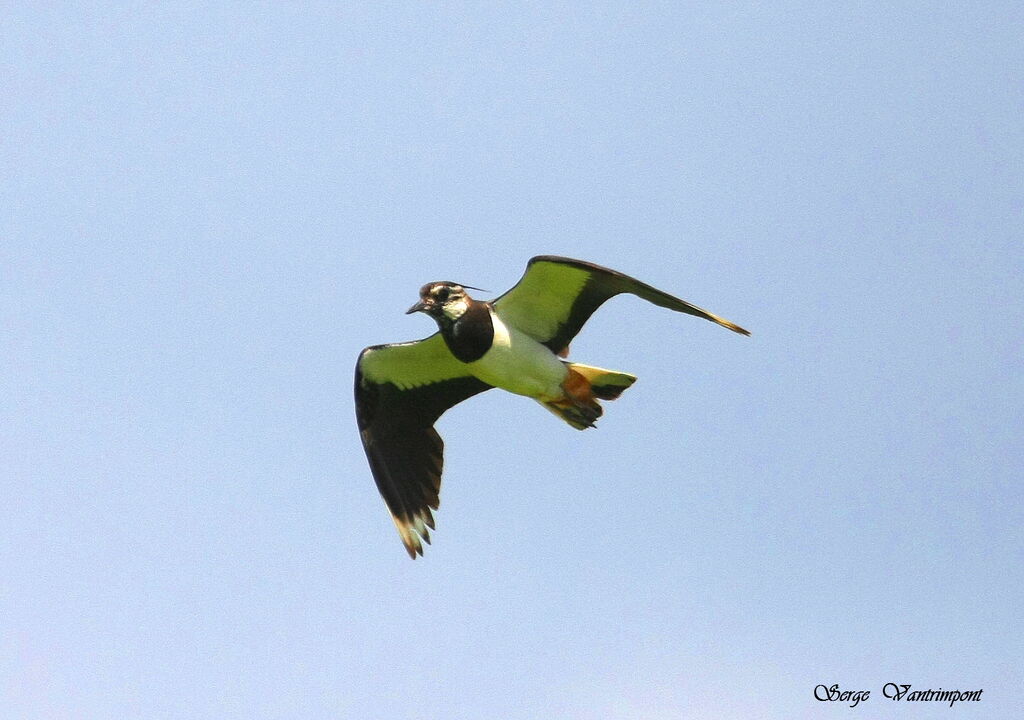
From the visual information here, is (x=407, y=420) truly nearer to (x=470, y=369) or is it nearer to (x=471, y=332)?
(x=470, y=369)

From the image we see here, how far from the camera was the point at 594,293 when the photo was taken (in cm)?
1134

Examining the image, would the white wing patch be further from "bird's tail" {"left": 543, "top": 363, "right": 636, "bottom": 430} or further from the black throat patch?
"bird's tail" {"left": 543, "top": 363, "right": 636, "bottom": 430}

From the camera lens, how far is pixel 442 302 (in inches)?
443

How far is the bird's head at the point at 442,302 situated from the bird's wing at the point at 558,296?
1.35 feet

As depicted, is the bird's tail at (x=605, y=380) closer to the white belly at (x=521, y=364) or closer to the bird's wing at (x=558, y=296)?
the white belly at (x=521, y=364)

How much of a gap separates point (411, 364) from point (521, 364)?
Answer: 4.76 ft

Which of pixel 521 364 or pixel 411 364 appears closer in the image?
pixel 521 364

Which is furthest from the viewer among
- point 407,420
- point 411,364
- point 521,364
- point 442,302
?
point 407,420

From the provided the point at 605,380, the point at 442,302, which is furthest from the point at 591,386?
the point at 442,302

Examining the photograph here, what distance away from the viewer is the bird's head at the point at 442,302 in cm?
1123

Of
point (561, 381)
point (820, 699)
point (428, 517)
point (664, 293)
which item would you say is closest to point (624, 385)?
point (561, 381)

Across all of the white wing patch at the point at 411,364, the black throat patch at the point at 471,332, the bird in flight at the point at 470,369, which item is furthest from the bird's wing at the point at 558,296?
the white wing patch at the point at 411,364

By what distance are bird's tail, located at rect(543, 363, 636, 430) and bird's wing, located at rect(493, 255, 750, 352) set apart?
0.38 meters

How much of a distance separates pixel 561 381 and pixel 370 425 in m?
2.20
